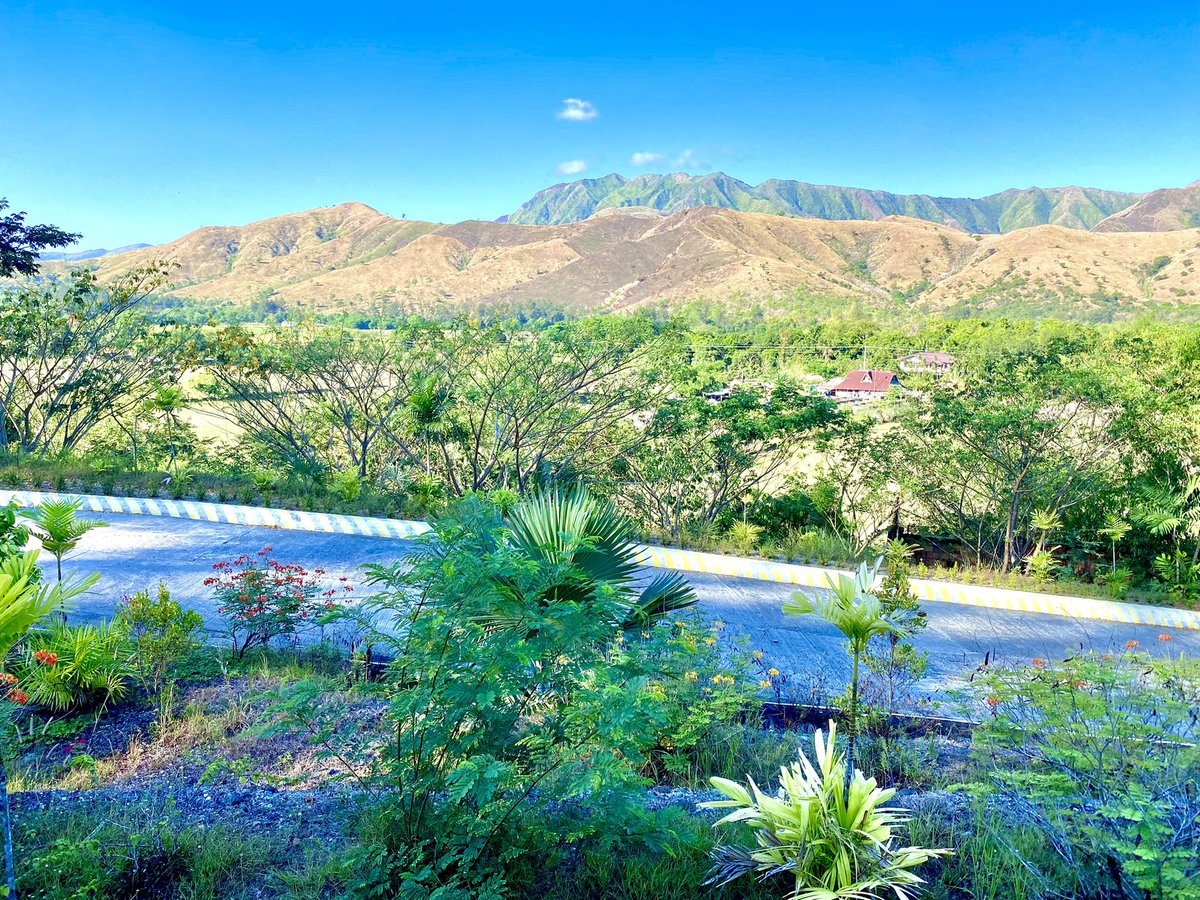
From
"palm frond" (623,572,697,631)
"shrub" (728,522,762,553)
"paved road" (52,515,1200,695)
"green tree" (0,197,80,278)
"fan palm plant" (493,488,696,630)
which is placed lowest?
"paved road" (52,515,1200,695)

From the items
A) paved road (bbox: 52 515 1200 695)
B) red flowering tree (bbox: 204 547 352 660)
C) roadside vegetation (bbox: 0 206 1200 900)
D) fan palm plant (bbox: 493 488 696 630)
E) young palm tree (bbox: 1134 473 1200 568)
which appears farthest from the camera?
young palm tree (bbox: 1134 473 1200 568)

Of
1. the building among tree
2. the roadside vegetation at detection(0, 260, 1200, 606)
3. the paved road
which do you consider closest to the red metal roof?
the building among tree

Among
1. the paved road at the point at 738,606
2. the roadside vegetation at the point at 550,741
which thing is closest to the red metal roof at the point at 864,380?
the roadside vegetation at the point at 550,741

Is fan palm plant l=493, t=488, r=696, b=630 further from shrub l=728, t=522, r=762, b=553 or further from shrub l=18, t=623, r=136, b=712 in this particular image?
shrub l=728, t=522, r=762, b=553

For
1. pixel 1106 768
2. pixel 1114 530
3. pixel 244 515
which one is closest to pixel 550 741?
pixel 1106 768

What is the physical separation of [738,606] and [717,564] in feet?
4.38

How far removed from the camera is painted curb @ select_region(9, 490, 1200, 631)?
299 inches

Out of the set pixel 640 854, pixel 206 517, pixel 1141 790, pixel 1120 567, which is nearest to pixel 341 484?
pixel 206 517

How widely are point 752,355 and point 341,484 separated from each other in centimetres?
882

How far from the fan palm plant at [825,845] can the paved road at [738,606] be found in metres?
2.25

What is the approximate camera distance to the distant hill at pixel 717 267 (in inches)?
3255

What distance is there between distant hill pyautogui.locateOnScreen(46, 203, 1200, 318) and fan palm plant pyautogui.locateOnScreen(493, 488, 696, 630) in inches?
2435

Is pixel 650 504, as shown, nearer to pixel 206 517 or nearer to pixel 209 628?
pixel 206 517

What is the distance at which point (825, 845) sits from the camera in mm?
2557
